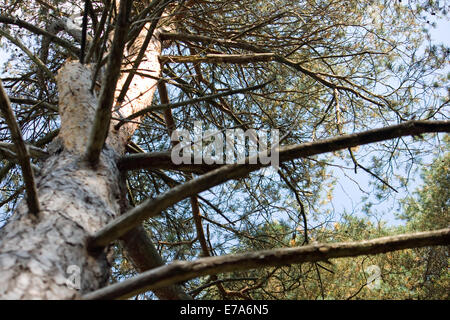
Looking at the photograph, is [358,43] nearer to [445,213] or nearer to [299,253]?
[445,213]

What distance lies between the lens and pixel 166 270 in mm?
958

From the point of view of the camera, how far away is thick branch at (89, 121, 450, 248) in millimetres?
1146

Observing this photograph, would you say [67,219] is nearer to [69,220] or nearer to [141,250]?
[69,220]

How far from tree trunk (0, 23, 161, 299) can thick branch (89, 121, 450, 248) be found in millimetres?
97

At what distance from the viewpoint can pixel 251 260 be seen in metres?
1.01

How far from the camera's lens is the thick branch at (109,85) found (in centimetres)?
113

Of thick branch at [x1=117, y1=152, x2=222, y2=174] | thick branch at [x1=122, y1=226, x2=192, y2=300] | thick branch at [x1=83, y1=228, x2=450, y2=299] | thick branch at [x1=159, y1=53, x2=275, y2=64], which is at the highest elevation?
thick branch at [x1=159, y1=53, x2=275, y2=64]

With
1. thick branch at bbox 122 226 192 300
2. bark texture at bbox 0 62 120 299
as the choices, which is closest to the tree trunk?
bark texture at bbox 0 62 120 299

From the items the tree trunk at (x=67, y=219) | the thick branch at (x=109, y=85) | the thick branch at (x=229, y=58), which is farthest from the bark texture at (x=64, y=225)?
the thick branch at (x=229, y=58)

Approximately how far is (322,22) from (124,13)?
3048 mm

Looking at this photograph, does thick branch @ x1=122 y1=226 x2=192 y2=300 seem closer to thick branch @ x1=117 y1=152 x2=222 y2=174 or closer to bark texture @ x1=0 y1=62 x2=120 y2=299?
bark texture @ x1=0 y1=62 x2=120 y2=299

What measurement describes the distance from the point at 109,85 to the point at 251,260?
712mm
